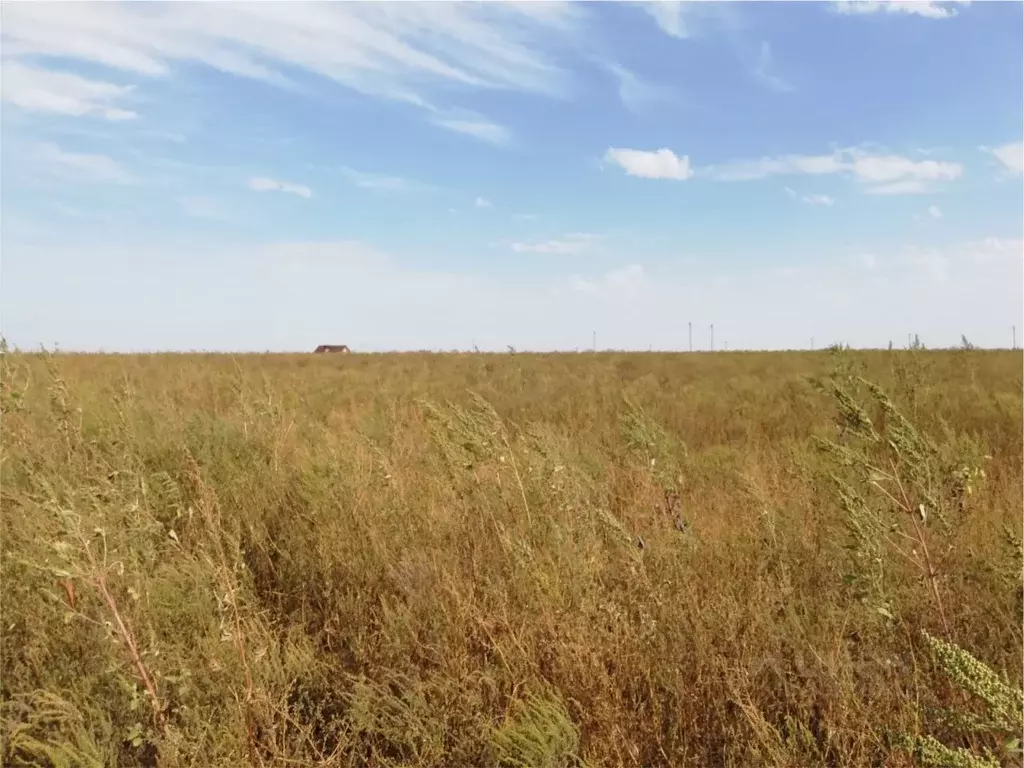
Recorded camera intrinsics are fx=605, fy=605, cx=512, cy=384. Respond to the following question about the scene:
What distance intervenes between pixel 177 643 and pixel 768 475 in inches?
168

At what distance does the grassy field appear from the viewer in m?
2.17

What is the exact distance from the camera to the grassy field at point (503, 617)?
2170 mm

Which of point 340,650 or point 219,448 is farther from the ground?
point 219,448

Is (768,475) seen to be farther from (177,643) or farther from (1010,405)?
(1010,405)

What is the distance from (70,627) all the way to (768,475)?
15.3ft

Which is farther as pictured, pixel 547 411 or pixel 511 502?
pixel 547 411

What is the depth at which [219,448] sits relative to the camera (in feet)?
16.1

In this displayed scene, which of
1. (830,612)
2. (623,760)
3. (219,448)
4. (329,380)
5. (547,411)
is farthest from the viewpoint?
(329,380)

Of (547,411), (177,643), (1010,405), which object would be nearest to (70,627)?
(177,643)

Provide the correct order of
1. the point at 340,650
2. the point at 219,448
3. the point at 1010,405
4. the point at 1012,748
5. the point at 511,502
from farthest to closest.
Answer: the point at 1010,405 < the point at 219,448 < the point at 511,502 < the point at 340,650 < the point at 1012,748

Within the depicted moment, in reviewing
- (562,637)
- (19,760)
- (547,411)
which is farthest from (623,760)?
(547,411)

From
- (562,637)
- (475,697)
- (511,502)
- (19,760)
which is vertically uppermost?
(511,502)

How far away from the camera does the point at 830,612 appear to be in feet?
8.21

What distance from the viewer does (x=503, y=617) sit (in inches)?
100.0
